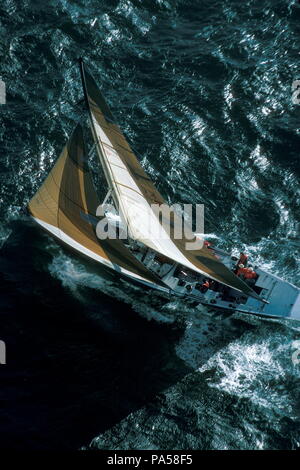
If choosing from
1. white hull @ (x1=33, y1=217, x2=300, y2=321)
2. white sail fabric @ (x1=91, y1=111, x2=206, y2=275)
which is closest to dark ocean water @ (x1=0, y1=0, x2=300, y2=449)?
white hull @ (x1=33, y1=217, x2=300, y2=321)

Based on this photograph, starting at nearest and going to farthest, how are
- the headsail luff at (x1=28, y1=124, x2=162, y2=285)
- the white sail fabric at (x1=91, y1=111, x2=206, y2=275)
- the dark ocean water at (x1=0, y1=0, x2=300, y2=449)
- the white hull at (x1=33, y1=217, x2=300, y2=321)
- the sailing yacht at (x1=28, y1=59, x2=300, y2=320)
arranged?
the dark ocean water at (x1=0, y1=0, x2=300, y2=449) → the white sail fabric at (x1=91, y1=111, x2=206, y2=275) → the sailing yacht at (x1=28, y1=59, x2=300, y2=320) → the headsail luff at (x1=28, y1=124, x2=162, y2=285) → the white hull at (x1=33, y1=217, x2=300, y2=321)

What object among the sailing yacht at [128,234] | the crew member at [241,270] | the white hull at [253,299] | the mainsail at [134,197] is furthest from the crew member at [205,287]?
the crew member at [241,270]

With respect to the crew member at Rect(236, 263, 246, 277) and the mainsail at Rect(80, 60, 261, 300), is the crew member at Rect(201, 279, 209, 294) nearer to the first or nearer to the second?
the mainsail at Rect(80, 60, 261, 300)

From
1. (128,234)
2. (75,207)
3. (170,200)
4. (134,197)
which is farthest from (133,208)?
(170,200)

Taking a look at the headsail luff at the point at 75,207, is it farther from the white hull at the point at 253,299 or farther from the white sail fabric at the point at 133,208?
the white sail fabric at the point at 133,208
